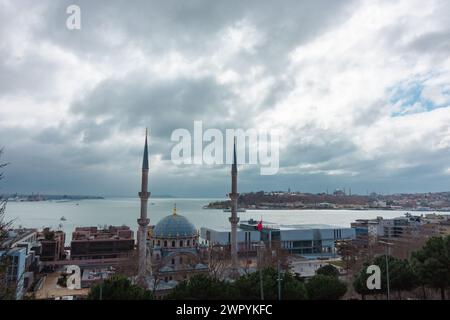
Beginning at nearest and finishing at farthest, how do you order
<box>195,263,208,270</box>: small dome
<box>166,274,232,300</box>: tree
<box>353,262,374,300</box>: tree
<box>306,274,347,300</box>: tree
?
1. <box>166,274,232,300</box>: tree
2. <box>306,274,347,300</box>: tree
3. <box>353,262,374,300</box>: tree
4. <box>195,263,208,270</box>: small dome

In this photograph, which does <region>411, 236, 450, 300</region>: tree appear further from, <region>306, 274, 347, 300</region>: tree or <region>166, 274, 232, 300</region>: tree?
<region>166, 274, 232, 300</region>: tree

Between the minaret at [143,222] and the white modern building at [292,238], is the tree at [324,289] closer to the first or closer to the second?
the minaret at [143,222]

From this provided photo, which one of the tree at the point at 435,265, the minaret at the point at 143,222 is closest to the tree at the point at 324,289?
the tree at the point at 435,265

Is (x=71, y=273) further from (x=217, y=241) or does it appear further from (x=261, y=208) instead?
(x=261, y=208)

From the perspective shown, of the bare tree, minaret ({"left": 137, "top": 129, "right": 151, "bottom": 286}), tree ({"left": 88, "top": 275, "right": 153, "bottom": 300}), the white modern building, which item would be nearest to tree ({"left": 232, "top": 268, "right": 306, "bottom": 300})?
tree ({"left": 88, "top": 275, "right": 153, "bottom": 300})

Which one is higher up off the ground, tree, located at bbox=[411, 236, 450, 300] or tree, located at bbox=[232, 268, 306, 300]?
tree, located at bbox=[411, 236, 450, 300]
